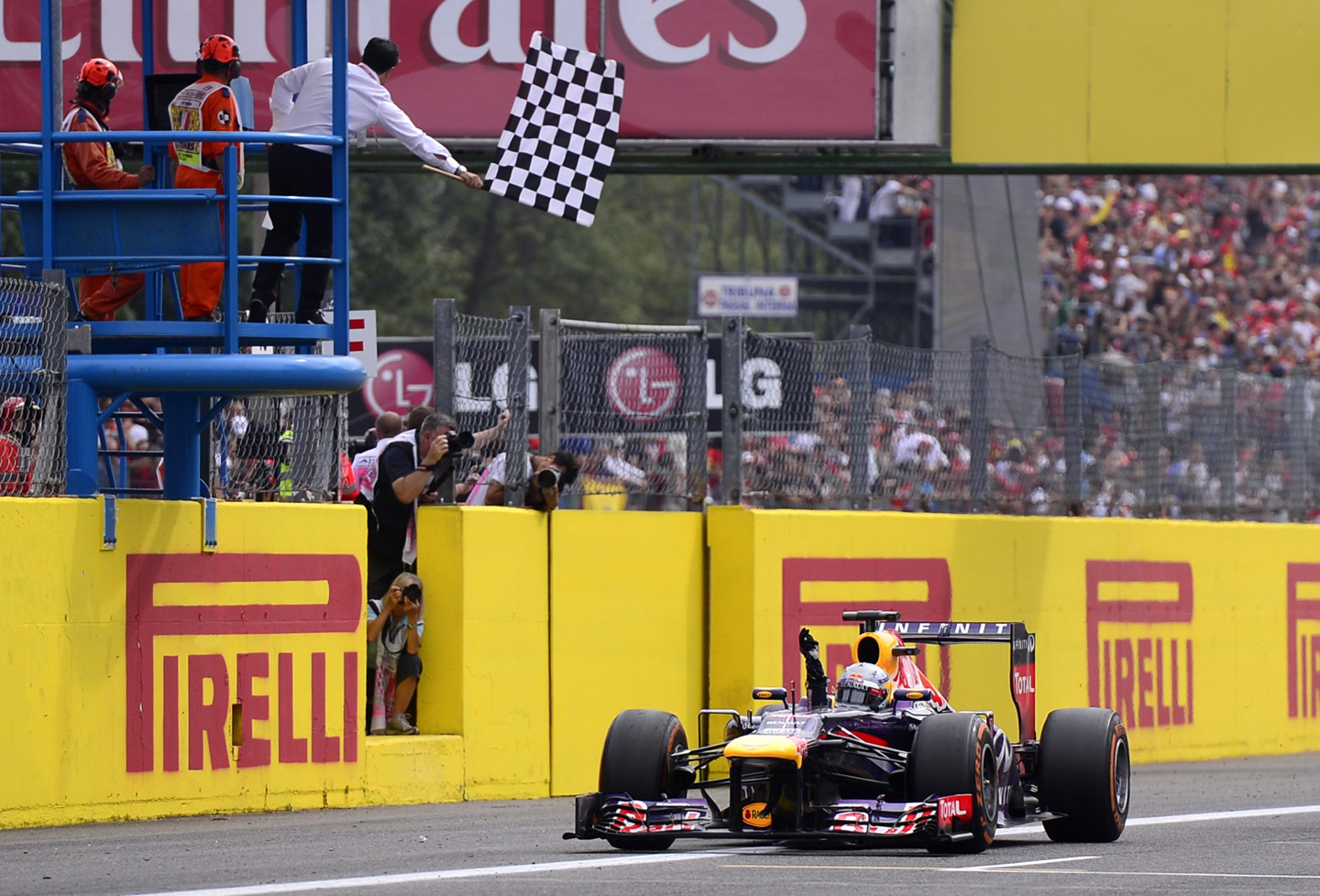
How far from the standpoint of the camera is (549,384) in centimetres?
1305

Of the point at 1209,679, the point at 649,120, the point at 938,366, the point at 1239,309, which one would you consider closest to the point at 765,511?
the point at 938,366

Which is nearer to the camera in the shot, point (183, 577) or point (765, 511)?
point (183, 577)

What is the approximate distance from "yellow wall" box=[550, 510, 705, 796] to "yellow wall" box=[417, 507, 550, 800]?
0.15 metres

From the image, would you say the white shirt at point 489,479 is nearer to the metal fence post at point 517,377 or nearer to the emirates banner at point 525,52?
the metal fence post at point 517,377

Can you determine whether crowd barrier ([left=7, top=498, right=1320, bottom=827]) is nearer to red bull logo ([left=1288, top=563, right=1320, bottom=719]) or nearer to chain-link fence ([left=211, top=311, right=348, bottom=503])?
red bull logo ([left=1288, top=563, right=1320, bottom=719])

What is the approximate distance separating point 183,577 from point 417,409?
205 centimetres

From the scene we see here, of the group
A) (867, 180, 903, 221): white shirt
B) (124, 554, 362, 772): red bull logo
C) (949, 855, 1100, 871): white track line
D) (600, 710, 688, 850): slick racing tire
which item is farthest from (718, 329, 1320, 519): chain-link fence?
(867, 180, 903, 221): white shirt

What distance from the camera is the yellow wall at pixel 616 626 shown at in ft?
42.6

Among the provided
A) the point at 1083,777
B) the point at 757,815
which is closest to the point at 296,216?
the point at 757,815

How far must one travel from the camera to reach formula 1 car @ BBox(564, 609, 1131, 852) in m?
9.24

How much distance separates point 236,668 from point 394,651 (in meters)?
1.23

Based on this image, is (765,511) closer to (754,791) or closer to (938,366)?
(938,366)

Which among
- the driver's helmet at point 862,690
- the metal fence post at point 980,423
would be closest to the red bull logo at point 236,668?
the driver's helmet at point 862,690

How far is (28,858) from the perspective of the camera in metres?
8.93
